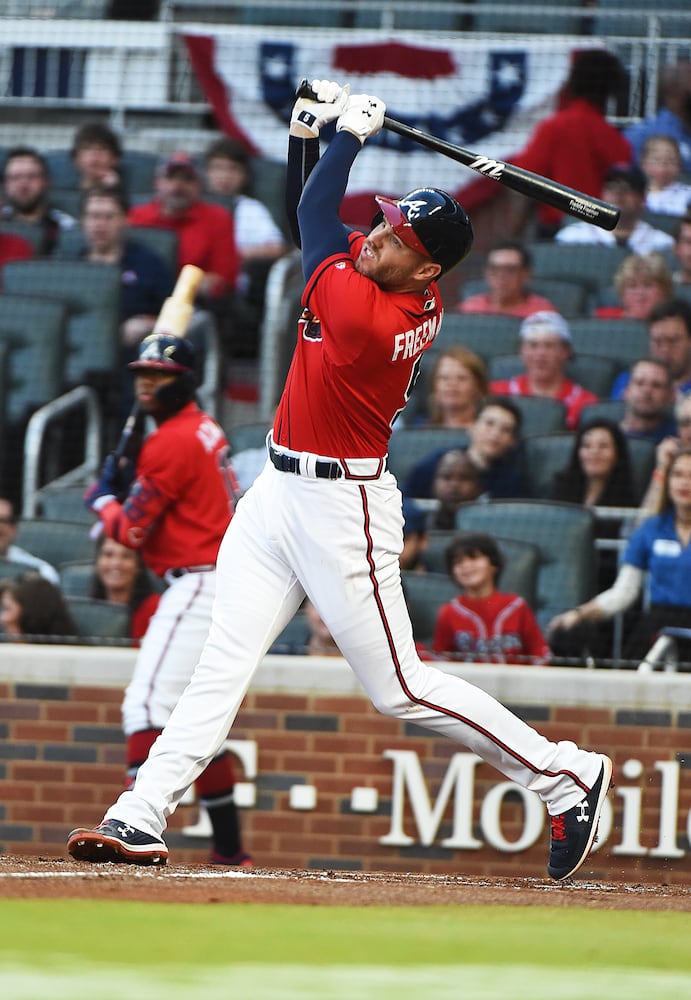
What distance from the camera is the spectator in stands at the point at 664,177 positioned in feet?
26.6

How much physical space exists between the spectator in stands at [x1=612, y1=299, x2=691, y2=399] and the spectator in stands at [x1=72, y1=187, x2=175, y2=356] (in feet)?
7.19

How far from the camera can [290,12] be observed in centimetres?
966

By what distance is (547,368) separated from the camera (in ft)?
22.7

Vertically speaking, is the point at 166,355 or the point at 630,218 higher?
the point at 630,218

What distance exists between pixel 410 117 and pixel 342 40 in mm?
609

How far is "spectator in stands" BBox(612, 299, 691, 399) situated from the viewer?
698 cm

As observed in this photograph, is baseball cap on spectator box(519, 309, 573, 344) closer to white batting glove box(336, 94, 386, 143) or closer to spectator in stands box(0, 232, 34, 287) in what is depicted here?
spectator in stands box(0, 232, 34, 287)

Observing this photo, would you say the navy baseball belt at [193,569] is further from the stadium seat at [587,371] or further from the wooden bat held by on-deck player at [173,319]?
the stadium seat at [587,371]

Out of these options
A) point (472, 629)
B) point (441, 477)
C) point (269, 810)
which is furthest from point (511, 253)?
point (269, 810)

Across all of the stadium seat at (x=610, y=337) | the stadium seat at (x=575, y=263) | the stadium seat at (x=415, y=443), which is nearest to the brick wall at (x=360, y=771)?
the stadium seat at (x=415, y=443)

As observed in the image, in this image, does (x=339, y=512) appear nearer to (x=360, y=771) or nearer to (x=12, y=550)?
(x=360, y=771)

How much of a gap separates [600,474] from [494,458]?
16.8 inches

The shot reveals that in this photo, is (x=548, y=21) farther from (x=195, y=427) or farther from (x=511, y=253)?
(x=195, y=427)

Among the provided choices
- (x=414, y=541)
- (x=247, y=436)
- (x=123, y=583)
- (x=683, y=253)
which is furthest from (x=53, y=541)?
(x=683, y=253)
